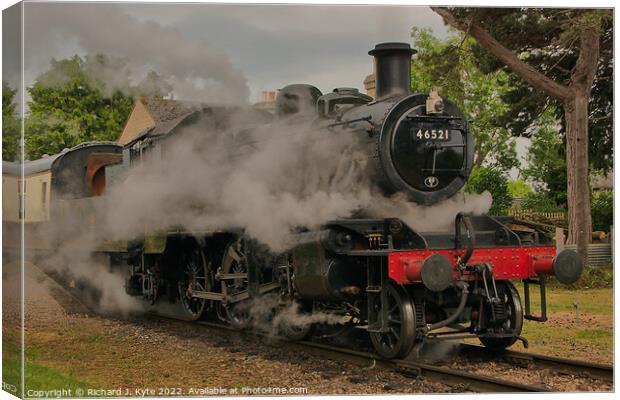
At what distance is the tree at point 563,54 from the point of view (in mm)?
9656

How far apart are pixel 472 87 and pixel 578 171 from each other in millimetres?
2089

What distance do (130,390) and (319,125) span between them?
3.59 m

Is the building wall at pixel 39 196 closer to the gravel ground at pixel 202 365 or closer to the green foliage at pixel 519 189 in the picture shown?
the gravel ground at pixel 202 365

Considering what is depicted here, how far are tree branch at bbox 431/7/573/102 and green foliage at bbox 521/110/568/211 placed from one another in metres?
0.56

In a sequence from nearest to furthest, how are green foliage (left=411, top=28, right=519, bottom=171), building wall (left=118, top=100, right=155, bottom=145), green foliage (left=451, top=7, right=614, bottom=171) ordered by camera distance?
green foliage (left=451, top=7, right=614, bottom=171), green foliage (left=411, top=28, right=519, bottom=171), building wall (left=118, top=100, right=155, bottom=145)

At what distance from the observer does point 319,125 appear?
9648mm

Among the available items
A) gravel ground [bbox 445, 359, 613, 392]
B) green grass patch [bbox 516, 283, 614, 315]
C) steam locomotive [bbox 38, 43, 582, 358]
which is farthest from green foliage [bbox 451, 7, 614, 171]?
gravel ground [bbox 445, 359, 613, 392]

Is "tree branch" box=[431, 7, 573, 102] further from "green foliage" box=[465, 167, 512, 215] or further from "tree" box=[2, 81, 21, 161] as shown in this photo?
"tree" box=[2, 81, 21, 161]

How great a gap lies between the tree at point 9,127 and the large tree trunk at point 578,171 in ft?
21.9

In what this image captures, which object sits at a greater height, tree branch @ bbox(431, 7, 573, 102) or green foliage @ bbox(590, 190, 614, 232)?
tree branch @ bbox(431, 7, 573, 102)

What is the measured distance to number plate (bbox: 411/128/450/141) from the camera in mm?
9023

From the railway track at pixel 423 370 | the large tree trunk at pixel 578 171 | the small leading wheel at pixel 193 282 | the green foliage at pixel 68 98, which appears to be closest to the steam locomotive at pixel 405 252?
the railway track at pixel 423 370

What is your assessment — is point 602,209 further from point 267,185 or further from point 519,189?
point 267,185

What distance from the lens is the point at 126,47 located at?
9.68 meters
